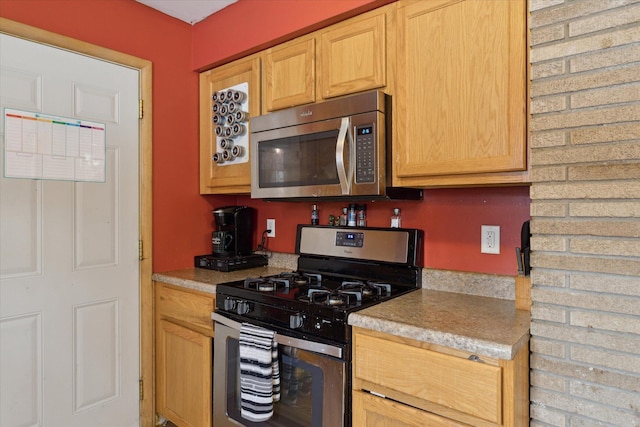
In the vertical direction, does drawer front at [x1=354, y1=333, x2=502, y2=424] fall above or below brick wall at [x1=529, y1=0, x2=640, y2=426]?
below

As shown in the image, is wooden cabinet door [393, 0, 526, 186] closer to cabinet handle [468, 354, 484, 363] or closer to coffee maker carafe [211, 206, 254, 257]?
cabinet handle [468, 354, 484, 363]

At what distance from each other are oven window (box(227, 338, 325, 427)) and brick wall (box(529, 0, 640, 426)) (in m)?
0.73

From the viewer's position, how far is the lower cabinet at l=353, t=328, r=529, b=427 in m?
1.11

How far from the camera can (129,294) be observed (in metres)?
2.18

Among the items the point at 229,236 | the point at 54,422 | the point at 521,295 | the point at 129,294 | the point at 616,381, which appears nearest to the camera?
the point at 616,381

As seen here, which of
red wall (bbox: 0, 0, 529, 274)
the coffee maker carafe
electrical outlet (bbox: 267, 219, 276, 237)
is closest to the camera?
red wall (bbox: 0, 0, 529, 274)

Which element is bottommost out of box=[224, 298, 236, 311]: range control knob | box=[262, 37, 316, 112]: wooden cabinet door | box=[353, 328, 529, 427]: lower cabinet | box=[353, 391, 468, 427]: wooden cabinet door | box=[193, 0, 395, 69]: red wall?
box=[353, 391, 468, 427]: wooden cabinet door

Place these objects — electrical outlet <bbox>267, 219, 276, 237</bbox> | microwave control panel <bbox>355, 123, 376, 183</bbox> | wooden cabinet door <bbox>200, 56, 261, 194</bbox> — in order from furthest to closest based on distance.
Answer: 1. electrical outlet <bbox>267, 219, 276, 237</bbox>
2. wooden cabinet door <bbox>200, 56, 261, 194</bbox>
3. microwave control panel <bbox>355, 123, 376, 183</bbox>

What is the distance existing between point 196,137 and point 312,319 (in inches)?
60.6

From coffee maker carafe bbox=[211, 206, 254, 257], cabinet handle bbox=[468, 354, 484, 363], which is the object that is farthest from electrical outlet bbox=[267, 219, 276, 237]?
cabinet handle bbox=[468, 354, 484, 363]

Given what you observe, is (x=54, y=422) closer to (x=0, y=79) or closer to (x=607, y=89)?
(x=0, y=79)

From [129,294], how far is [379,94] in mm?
1681

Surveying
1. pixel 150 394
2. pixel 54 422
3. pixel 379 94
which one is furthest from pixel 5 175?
pixel 379 94

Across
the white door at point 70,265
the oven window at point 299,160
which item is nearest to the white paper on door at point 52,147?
the white door at point 70,265
